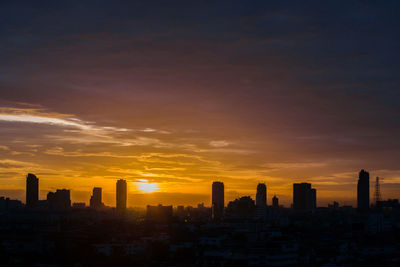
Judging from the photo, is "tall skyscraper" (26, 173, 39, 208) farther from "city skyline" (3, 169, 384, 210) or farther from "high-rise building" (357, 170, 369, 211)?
"high-rise building" (357, 170, 369, 211)

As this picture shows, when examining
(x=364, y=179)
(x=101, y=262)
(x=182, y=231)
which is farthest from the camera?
(x=364, y=179)

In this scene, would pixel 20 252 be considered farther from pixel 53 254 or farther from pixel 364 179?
pixel 364 179

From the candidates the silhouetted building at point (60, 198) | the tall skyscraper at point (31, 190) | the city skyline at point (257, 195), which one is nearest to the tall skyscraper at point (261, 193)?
the city skyline at point (257, 195)

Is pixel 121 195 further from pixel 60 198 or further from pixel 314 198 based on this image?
pixel 314 198

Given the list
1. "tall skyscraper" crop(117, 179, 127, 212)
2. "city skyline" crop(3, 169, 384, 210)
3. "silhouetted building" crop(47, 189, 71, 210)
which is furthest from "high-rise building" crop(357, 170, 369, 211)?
"silhouetted building" crop(47, 189, 71, 210)

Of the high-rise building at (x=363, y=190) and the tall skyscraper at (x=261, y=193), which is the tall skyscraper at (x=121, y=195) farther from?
the high-rise building at (x=363, y=190)

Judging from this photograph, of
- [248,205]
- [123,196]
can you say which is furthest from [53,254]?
[123,196]
